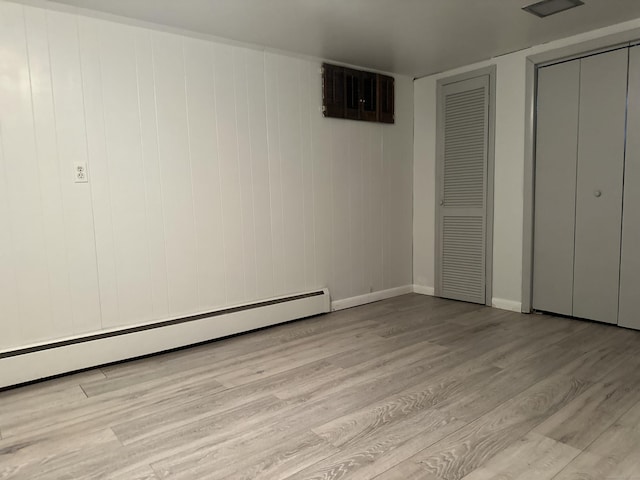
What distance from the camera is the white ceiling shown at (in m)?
2.76

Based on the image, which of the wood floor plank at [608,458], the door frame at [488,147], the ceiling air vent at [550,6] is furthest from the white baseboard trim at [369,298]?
the ceiling air vent at [550,6]

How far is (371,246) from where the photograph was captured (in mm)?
4383

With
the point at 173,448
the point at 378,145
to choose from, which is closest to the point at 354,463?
the point at 173,448

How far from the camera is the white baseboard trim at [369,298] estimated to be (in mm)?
4151

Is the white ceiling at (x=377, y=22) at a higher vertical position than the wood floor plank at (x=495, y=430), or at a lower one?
higher

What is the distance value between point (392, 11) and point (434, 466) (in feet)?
8.63

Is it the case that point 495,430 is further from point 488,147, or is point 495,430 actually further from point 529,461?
point 488,147

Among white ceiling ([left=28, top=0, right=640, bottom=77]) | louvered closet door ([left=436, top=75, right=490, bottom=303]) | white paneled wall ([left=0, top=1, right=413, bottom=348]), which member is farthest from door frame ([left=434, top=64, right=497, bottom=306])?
white paneled wall ([left=0, top=1, right=413, bottom=348])

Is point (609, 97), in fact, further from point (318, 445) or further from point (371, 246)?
point (318, 445)

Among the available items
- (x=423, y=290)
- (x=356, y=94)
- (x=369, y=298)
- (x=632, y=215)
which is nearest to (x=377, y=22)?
(x=356, y=94)

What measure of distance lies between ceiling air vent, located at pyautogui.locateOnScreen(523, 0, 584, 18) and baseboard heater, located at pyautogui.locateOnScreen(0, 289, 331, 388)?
8.69 feet

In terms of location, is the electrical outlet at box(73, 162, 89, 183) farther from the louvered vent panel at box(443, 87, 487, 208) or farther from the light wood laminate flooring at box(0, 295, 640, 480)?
the louvered vent panel at box(443, 87, 487, 208)

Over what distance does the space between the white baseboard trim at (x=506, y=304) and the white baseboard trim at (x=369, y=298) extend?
93 cm

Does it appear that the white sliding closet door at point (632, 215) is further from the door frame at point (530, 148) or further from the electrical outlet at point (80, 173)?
the electrical outlet at point (80, 173)
